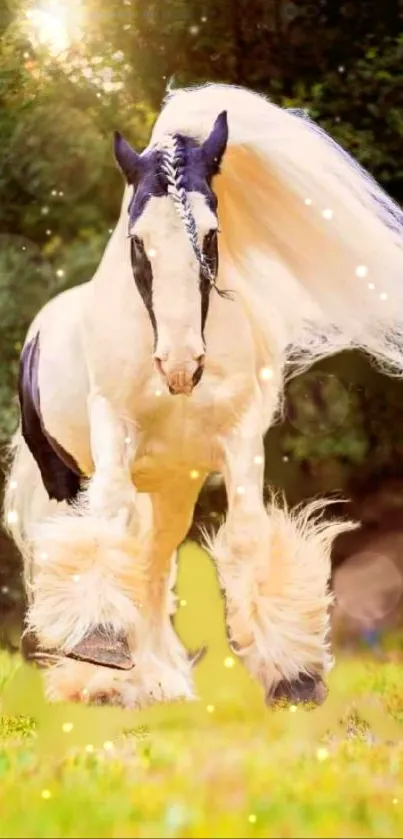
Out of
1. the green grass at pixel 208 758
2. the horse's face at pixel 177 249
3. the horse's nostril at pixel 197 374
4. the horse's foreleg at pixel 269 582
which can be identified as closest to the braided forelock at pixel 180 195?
the horse's face at pixel 177 249

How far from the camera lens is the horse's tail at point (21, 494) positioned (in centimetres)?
176

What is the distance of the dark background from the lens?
1760 mm

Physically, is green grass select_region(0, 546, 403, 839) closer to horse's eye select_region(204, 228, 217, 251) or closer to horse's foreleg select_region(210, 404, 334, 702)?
horse's foreleg select_region(210, 404, 334, 702)

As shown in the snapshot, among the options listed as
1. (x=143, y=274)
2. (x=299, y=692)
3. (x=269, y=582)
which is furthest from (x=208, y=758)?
(x=143, y=274)

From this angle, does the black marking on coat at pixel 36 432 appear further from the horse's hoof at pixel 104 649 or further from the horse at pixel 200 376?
the horse's hoof at pixel 104 649

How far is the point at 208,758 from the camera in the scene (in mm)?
1579

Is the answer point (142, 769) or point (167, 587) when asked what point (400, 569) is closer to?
point (167, 587)

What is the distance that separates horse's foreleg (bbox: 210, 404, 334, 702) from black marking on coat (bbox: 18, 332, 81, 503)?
12.1 inches

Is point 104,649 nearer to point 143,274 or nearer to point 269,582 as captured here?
point 269,582

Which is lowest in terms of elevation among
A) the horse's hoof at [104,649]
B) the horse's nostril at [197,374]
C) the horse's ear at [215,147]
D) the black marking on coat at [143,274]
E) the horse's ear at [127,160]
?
the horse's hoof at [104,649]

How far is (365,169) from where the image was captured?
1741 millimetres

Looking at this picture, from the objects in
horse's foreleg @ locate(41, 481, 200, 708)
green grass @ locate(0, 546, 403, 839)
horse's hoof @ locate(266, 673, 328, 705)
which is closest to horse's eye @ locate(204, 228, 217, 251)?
horse's foreleg @ locate(41, 481, 200, 708)

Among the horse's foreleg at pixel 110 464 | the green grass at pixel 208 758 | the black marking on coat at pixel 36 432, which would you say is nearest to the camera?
the green grass at pixel 208 758

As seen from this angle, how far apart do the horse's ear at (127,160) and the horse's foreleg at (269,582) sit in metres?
0.39
